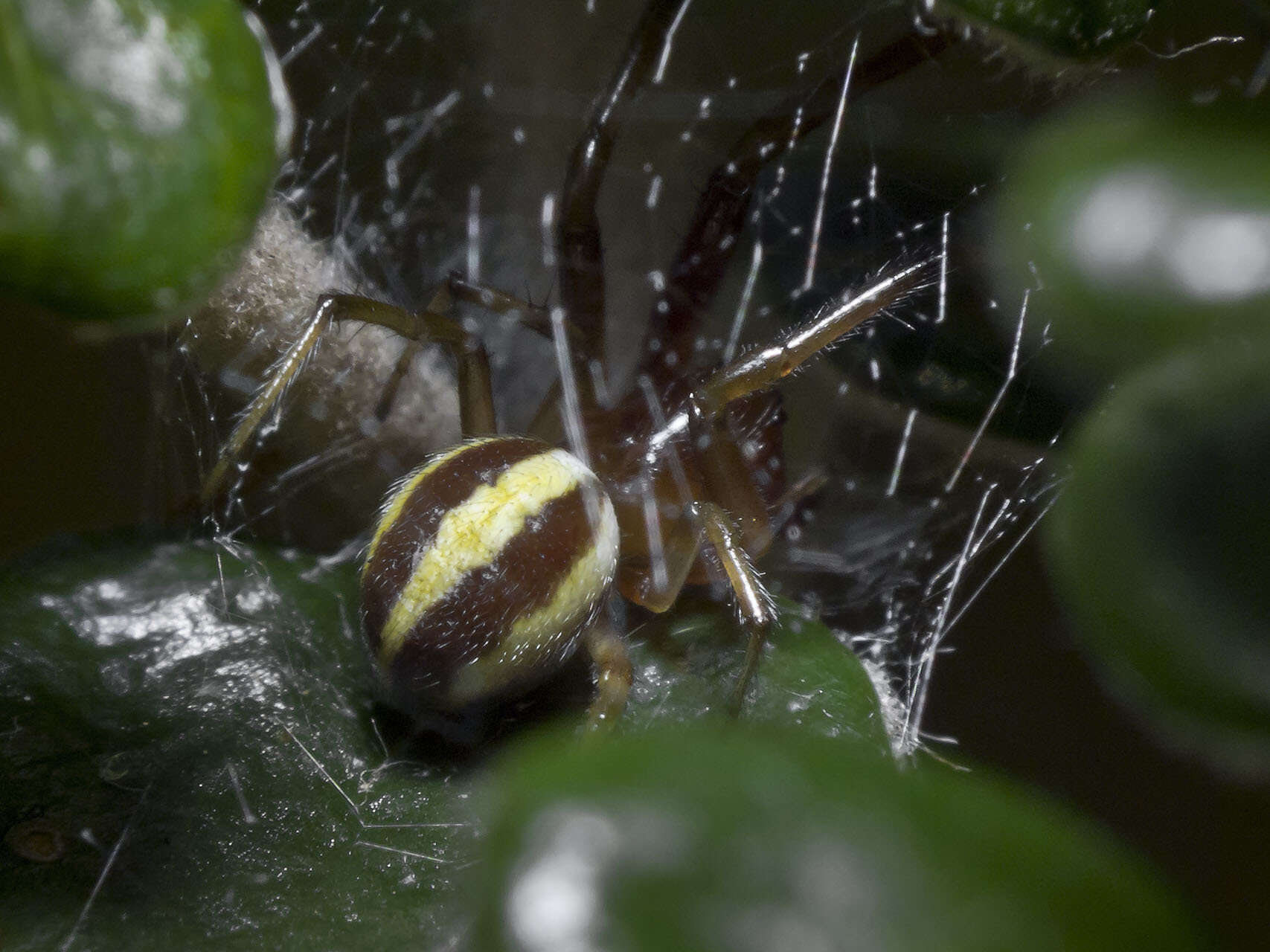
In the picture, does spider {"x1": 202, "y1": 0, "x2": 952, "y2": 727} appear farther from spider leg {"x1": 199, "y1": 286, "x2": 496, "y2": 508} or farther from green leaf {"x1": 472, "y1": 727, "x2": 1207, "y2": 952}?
green leaf {"x1": 472, "y1": 727, "x2": 1207, "y2": 952}

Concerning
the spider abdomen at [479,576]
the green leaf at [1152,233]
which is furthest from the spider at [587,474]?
the green leaf at [1152,233]

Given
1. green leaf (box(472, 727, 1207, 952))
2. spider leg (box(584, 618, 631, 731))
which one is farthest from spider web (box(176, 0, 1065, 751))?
green leaf (box(472, 727, 1207, 952))

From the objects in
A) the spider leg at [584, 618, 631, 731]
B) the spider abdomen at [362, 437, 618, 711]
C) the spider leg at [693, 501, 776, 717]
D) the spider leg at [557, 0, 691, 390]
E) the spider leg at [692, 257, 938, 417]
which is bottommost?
the spider leg at [584, 618, 631, 731]

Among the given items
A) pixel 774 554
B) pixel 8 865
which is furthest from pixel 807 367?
pixel 8 865

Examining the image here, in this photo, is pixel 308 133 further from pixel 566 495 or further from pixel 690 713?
pixel 690 713

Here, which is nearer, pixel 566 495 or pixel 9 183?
pixel 9 183

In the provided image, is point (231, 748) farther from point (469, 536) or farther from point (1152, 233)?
point (1152, 233)
